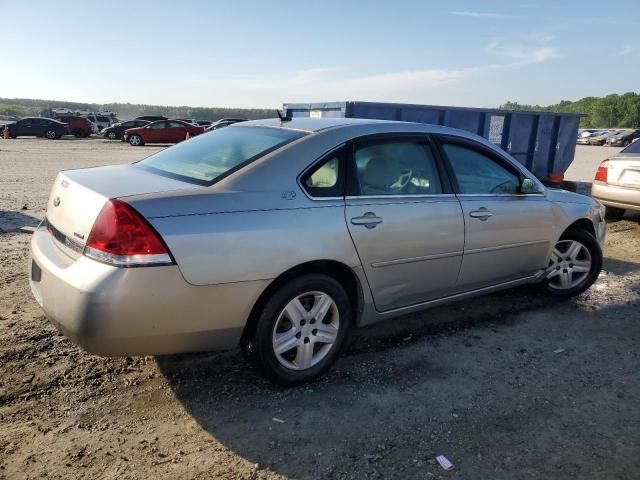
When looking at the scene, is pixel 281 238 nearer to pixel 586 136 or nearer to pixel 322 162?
pixel 322 162

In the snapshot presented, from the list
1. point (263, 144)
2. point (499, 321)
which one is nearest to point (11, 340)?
point (263, 144)

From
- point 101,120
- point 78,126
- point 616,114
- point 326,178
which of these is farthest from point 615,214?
point 616,114

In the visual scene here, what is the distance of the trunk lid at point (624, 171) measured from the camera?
7551mm

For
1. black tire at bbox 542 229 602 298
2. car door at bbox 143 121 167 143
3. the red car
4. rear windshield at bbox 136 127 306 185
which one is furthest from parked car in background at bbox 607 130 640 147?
rear windshield at bbox 136 127 306 185

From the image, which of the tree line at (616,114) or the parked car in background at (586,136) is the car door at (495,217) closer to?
the parked car in background at (586,136)

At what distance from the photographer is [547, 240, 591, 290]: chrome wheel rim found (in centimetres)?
478

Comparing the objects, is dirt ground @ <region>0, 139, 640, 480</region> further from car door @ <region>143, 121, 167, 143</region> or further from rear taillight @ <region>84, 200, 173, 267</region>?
car door @ <region>143, 121, 167, 143</region>

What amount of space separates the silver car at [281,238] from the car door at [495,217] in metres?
0.01

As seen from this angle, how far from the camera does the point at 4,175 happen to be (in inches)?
489

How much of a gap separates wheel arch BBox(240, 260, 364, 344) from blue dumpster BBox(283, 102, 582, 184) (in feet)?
16.9

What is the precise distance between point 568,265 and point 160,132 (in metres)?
25.8

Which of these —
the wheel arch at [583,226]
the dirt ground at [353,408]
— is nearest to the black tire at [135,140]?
the dirt ground at [353,408]

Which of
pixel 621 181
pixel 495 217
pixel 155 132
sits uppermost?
pixel 495 217

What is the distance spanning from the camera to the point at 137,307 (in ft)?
8.24
